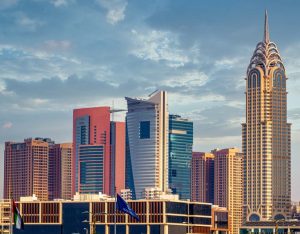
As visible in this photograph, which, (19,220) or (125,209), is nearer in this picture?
(19,220)

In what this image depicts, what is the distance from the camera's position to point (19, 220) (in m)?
151

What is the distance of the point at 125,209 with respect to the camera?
172 meters

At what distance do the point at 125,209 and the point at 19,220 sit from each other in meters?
25.5
